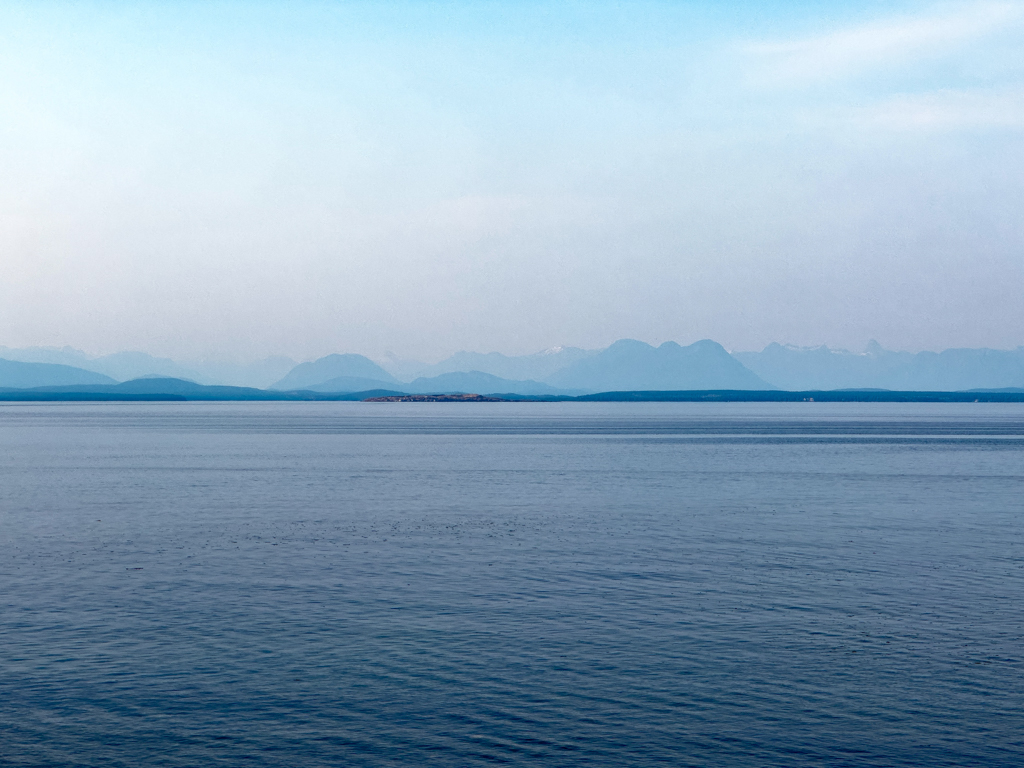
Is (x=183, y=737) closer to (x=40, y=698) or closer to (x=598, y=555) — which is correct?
(x=40, y=698)

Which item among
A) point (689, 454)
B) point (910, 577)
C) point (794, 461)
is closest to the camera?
point (910, 577)

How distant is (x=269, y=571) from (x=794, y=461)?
74.5 m

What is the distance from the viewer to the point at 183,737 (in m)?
20.9

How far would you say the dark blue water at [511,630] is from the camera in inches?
824

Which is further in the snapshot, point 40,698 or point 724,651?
point 724,651

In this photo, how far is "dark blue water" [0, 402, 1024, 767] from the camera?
20.9 meters

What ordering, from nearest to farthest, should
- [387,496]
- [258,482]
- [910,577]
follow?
[910,577]
[387,496]
[258,482]

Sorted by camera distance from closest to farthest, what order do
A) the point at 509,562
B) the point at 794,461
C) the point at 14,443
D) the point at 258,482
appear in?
the point at 509,562
the point at 258,482
the point at 794,461
the point at 14,443

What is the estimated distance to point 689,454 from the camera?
11338 centimetres

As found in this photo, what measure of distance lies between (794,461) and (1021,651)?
7612 cm

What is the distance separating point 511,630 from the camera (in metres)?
29.6

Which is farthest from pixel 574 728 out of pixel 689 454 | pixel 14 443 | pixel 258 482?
pixel 14 443

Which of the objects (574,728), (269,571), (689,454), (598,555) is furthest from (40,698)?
(689,454)

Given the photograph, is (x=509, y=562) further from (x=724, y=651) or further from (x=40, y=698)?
(x=40, y=698)
